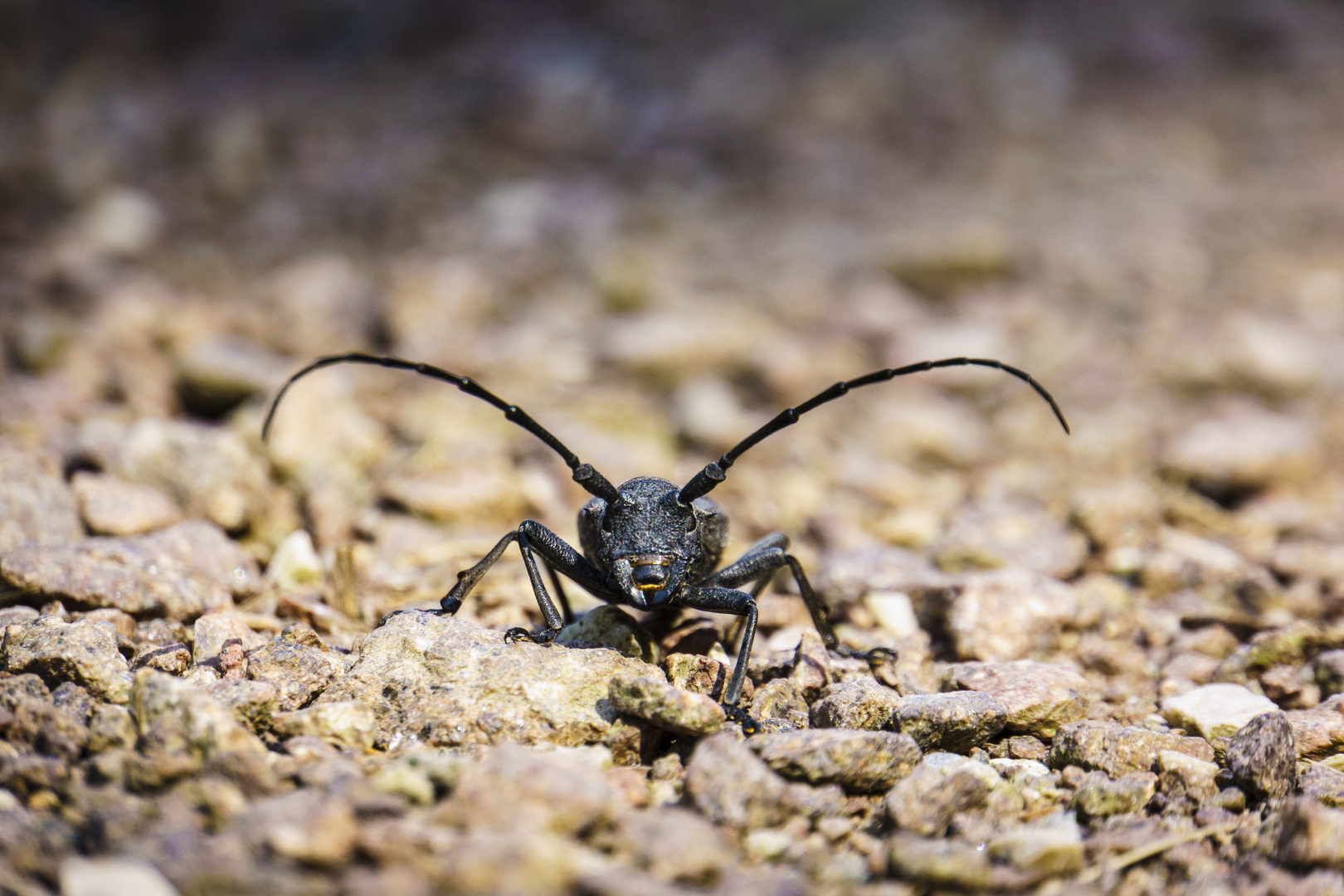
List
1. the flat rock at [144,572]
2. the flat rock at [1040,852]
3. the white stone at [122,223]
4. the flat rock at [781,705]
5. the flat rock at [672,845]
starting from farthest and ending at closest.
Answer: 1. the white stone at [122,223]
2. the flat rock at [144,572]
3. the flat rock at [781,705]
4. the flat rock at [1040,852]
5. the flat rock at [672,845]

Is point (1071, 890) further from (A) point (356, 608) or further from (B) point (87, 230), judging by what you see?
(B) point (87, 230)

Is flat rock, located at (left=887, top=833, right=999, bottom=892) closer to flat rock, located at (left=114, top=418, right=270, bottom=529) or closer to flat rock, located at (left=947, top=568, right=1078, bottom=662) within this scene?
flat rock, located at (left=947, top=568, right=1078, bottom=662)

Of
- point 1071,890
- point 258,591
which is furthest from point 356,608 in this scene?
point 1071,890

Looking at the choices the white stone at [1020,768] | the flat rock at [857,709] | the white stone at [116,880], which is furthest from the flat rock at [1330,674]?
the white stone at [116,880]

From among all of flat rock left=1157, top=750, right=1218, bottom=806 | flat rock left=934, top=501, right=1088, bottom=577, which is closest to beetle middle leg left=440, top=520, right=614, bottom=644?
flat rock left=1157, top=750, right=1218, bottom=806

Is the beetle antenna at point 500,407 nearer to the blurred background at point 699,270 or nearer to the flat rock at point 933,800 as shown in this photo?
the blurred background at point 699,270

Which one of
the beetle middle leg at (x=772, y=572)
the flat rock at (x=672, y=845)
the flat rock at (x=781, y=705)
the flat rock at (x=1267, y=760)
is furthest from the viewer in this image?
the beetle middle leg at (x=772, y=572)

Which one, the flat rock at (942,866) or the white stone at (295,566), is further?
the white stone at (295,566)
